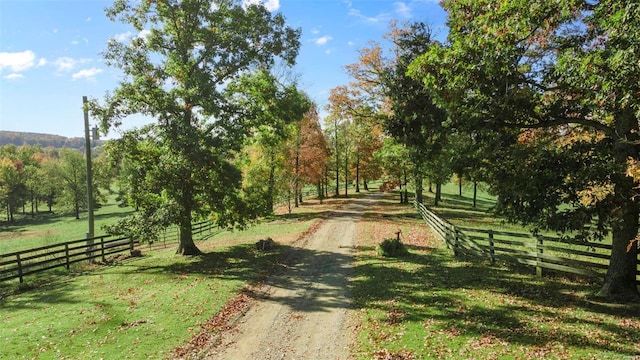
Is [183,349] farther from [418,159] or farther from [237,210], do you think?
[418,159]

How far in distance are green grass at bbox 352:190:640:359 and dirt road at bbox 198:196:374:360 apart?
636 mm

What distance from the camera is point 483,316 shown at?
32.3 feet

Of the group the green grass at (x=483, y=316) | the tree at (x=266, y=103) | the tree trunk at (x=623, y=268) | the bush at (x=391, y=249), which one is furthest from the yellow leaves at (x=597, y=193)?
the tree at (x=266, y=103)

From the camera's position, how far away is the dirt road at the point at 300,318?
8.89 m

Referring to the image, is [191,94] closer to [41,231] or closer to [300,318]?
[300,318]

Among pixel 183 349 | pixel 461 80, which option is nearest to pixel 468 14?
pixel 461 80

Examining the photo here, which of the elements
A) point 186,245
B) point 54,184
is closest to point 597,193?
point 186,245

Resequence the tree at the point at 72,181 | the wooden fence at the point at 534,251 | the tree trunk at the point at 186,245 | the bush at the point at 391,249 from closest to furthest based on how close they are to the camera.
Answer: the wooden fence at the point at 534,251
the bush at the point at 391,249
the tree trunk at the point at 186,245
the tree at the point at 72,181

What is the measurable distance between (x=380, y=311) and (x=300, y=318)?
2428 millimetres

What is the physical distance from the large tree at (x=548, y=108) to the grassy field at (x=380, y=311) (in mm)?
2423

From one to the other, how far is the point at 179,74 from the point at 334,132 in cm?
3632

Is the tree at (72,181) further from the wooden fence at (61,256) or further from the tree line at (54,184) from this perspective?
the wooden fence at (61,256)

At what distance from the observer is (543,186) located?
1027 cm

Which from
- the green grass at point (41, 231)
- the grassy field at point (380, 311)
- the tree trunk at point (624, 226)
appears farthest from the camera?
the green grass at point (41, 231)
